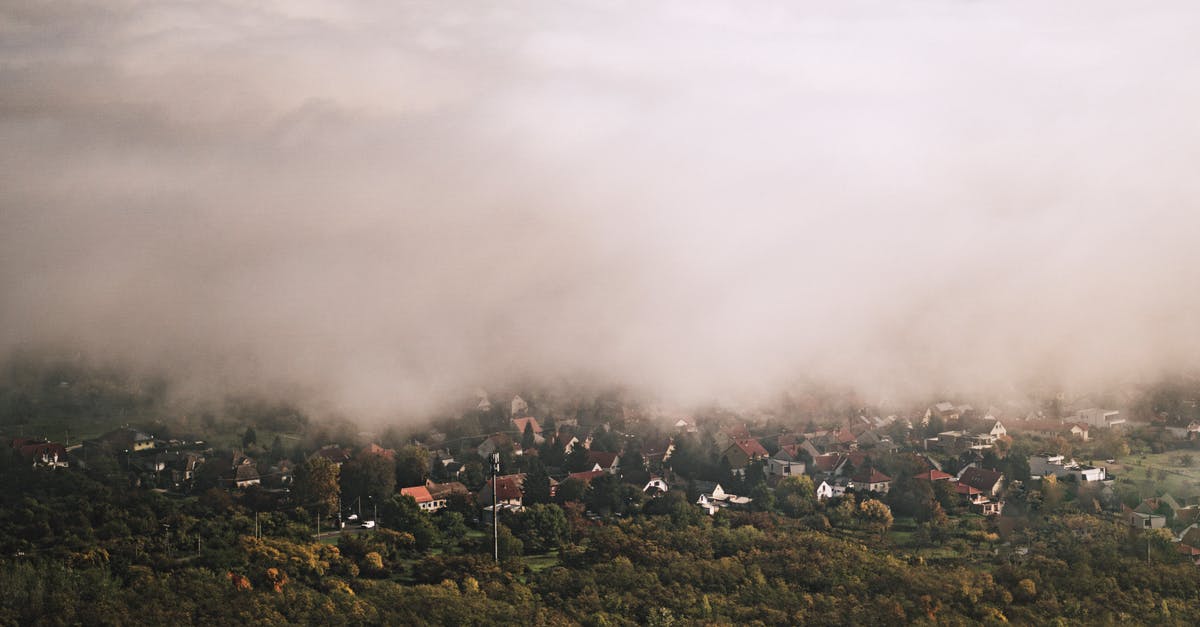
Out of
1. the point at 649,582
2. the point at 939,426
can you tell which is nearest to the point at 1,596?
the point at 649,582

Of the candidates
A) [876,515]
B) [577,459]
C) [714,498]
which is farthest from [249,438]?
[876,515]

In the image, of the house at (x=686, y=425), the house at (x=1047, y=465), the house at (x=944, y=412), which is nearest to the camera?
the house at (x=1047, y=465)

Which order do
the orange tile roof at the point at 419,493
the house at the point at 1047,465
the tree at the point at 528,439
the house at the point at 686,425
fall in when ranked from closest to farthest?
the orange tile roof at the point at 419,493
the house at the point at 1047,465
the tree at the point at 528,439
the house at the point at 686,425

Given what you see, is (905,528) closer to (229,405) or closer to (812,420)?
(812,420)

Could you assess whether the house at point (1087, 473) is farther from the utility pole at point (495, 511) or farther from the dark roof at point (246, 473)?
the dark roof at point (246, 473)

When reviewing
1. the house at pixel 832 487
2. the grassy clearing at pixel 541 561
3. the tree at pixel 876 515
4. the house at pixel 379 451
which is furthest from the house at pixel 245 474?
the tree at pixel 876 515

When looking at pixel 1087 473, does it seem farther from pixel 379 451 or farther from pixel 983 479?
pixel 379 451
